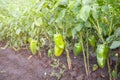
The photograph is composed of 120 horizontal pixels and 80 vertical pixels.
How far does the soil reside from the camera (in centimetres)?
213

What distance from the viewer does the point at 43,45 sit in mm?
2760

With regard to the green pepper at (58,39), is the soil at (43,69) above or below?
below

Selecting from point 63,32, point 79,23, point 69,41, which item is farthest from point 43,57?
point 79,23

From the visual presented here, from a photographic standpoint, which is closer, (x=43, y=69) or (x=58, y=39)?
(x=58, y=39)

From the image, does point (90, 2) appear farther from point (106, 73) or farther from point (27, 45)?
point (27, 45)

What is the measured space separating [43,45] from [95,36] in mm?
937

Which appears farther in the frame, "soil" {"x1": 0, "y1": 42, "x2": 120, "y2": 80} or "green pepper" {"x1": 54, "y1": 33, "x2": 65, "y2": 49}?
"soil" {"x1": 0, "y1": 42, "x2": 120, "y2": 80}

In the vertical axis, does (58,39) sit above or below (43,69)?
above

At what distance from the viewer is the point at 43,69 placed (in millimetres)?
2361

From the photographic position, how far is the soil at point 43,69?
7.00ft

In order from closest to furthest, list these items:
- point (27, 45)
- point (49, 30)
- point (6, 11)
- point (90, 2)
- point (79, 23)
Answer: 1. point (90, 2)
2. point (79, 23)
3. point (49, 30)
4. point (27, 45)
5. point (6, 11)

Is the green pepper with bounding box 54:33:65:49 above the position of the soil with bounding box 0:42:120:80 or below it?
above

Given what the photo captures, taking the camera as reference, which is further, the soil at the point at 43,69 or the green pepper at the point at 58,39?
the soil at the point at 43,69

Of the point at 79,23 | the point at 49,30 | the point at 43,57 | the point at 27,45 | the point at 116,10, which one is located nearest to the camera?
the point at 116,10
